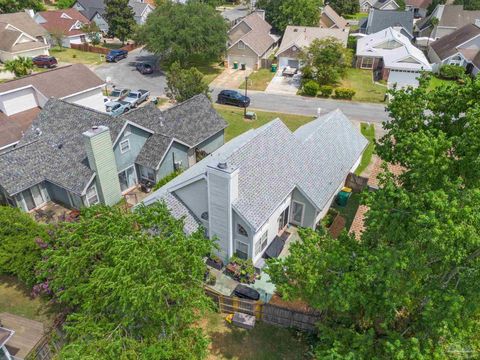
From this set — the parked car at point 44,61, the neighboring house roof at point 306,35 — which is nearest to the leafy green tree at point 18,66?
the parked car at point 44,61

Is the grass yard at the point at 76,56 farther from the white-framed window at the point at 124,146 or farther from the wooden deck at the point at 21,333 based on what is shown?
the wooden deck at the point at 21,333

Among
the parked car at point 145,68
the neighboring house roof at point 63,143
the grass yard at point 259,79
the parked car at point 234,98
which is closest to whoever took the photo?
the neighboring house roof at point 63,143

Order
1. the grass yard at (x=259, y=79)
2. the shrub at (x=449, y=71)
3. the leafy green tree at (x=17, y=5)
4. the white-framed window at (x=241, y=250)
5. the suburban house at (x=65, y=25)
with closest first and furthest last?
the white-framed window at (x=241, y=250) < the grass yard at (x=259, y=79) < the shrub at (x=449, y=71) < the suburban house at (x=65, y=25) < the leafy green tree at (x=17, y=5)

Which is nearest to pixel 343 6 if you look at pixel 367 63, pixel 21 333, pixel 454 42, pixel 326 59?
pixel 454 42

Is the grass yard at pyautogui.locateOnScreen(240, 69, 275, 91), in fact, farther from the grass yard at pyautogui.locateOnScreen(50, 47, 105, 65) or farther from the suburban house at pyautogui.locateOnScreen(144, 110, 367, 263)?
the suburban house at pyautogui.locateOnScreen(144, 110, 367, 263)

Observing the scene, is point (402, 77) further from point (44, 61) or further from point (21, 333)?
point (44, 61)
